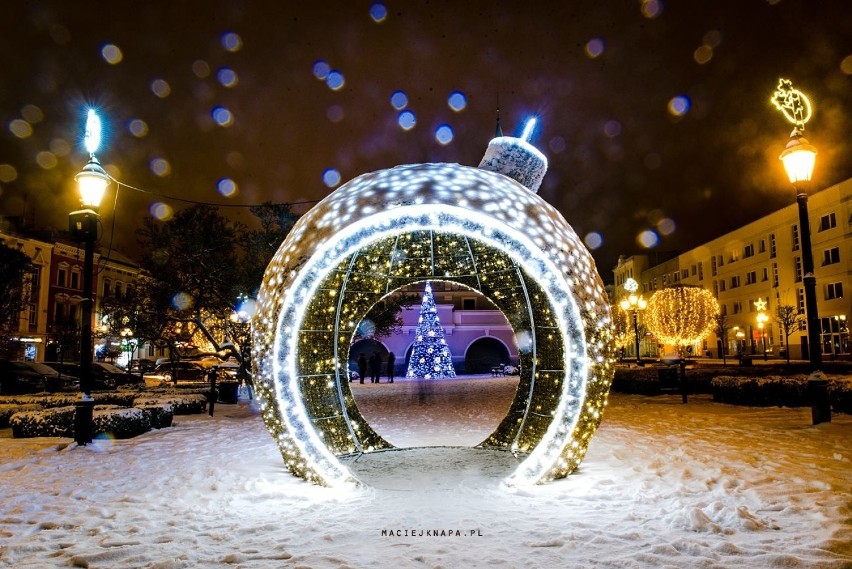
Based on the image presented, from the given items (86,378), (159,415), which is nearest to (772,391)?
(159,415)

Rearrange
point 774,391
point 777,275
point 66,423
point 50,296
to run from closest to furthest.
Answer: point 66,423 < point 774,391 < point 50,296 < point 777,275

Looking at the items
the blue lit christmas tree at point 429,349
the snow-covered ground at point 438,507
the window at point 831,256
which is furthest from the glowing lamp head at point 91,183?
the window at point 831,256

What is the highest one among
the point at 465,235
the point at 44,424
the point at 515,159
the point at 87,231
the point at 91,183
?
the point at 91,183

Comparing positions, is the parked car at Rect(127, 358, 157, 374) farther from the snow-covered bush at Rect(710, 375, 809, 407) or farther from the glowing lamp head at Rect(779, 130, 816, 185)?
the glowing lamp head at Rect(779, 130, 816, 185)

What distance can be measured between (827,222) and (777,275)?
7400 mm

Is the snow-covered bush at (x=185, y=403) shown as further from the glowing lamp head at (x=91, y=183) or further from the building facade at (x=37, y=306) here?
the building facade at (x=37, y=306)

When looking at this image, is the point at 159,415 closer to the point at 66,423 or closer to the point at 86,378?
the point at 66,423

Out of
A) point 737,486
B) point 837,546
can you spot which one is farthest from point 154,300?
point 837,546

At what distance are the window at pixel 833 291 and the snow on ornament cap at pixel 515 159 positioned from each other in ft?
127

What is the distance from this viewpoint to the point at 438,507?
5.35m

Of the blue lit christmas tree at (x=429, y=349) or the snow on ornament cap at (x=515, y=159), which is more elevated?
the snow on ornament cap at (x=515, y=159)

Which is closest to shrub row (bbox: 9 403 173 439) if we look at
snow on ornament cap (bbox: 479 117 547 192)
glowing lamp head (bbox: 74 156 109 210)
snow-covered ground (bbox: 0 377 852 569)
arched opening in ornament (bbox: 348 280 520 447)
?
snow-covered ground (bbox: 0 377 852 569)

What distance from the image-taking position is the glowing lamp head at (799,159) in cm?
968

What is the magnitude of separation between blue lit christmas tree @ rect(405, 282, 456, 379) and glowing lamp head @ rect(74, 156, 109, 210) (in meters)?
24.3
